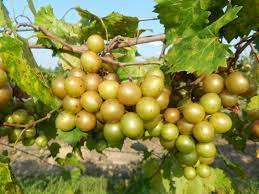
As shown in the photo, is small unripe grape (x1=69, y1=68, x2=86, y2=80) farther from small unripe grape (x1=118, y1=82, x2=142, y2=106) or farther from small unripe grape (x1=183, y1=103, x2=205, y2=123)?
small unripe grape (x1=183, y1=103, x2=205, y2=123)

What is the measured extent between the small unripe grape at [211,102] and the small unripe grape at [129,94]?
322 mm

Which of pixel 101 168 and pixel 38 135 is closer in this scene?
pixel 38 135

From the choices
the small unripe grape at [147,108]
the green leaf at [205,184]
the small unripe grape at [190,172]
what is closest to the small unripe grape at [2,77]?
the small unripe grape at [147,108]

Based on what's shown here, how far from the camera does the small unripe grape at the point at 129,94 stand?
1.73 metres

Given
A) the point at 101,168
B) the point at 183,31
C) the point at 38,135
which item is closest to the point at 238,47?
the point at 183,31

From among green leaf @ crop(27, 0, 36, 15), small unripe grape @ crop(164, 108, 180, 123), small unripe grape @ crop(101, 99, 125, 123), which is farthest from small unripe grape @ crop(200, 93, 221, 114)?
green leaf @ crop(27, 0, 36, 15)

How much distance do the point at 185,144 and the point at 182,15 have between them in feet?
2.02

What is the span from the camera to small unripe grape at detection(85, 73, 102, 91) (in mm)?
1859

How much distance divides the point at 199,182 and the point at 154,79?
1634 millimetres

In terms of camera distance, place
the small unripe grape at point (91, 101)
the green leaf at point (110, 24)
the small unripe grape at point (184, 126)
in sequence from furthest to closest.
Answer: the green leaf at point (110, 24) → the small unripe grape at point (184, 126) → the small unripe grape at point (91, 101)

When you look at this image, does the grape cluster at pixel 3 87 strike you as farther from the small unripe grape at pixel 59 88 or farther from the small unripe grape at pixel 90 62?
the small unripe grape at pixel 90 62

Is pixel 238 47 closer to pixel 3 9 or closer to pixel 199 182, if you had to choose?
pixel 3 9

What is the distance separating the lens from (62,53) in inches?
90.8

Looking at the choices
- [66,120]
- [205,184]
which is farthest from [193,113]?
[205,184]
